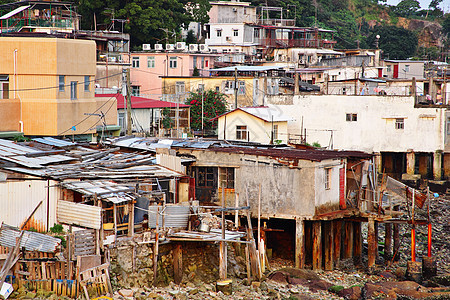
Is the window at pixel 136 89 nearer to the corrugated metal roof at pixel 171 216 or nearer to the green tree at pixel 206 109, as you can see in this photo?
the green tree at pixel 206 109

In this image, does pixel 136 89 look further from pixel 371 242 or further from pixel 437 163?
pixel 371 242

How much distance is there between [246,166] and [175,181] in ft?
10.7

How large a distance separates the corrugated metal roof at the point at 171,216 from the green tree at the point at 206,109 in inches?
960

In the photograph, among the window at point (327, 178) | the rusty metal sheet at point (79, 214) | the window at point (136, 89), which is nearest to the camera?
the rusty metal sheet at point (79, 214)

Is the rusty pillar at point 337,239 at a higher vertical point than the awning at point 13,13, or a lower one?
lower

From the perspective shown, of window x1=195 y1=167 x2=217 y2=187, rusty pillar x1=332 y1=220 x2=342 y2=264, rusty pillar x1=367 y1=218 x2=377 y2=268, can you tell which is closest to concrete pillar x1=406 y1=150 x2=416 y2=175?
rusty pillar x1=367 y1=218 x2=377 y2=268

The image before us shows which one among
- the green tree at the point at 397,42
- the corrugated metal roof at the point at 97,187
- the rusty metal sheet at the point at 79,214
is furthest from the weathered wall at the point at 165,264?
the green tree at the point at 397,42

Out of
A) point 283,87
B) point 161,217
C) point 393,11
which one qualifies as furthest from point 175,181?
point 393,11

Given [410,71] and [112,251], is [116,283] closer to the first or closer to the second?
[112,251]

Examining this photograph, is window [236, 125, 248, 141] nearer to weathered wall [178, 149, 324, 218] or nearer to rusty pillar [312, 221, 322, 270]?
weathered wall [178, 149, 324, 218]

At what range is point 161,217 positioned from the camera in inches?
1005

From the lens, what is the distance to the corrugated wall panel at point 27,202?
24219mm

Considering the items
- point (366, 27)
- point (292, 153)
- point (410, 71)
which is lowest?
point (292, 153)

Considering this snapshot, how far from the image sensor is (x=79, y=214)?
77.4 ft
